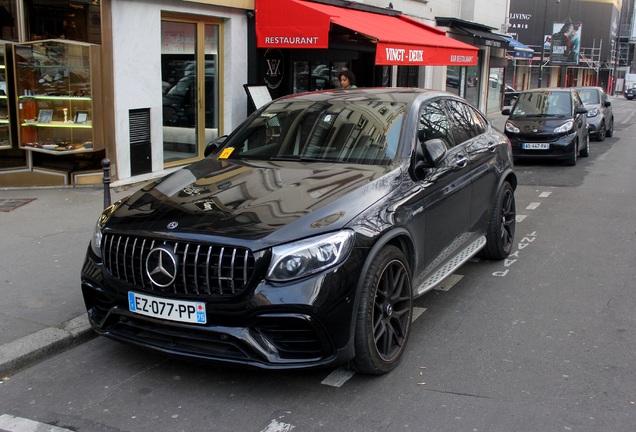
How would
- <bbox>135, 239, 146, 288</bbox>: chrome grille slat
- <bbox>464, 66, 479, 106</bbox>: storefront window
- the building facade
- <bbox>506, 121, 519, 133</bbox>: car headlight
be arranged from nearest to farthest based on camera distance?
<bbox>135, 239, 146, 288</bbox>: chrome grille slat, the building facade, <bbox>506, 121, 519, 133</bbox>: car headlight, <bbox>464, 66, 479, 106</bbox>: storefront window

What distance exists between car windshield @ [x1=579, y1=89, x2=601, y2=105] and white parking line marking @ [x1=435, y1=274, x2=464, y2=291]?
50.7 feet

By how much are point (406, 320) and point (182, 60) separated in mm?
7908

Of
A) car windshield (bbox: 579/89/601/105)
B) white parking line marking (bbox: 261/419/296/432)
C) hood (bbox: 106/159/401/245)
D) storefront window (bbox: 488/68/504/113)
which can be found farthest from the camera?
storefront window (bbox: 488/68/504/113)

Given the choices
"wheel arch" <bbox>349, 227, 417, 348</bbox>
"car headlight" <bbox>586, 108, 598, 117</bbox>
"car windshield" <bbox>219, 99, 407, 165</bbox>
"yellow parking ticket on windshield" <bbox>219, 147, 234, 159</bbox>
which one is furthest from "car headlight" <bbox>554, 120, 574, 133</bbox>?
"wheel arch" <bbox>349, 227, 417, 348</bbox>

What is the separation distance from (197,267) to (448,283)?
3.03 meters

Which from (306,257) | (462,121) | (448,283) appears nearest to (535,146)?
(462,121)

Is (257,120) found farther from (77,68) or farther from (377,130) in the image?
(77,68)

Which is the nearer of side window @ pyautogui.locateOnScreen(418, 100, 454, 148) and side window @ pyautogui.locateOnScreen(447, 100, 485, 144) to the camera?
side window @ pyautogui.locateOnScreen(418, 100, 454, 148)

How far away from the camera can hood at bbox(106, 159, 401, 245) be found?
375 centimetres

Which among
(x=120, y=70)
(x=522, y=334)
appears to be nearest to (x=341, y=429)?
(x=522, y=334)

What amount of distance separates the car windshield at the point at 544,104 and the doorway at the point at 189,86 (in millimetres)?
6975

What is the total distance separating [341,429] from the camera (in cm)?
351

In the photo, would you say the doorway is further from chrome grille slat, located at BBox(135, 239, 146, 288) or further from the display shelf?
chrome grille slat, located at BBox(135, 239, 146, 288)

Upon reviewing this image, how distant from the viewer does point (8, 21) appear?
929 cm
